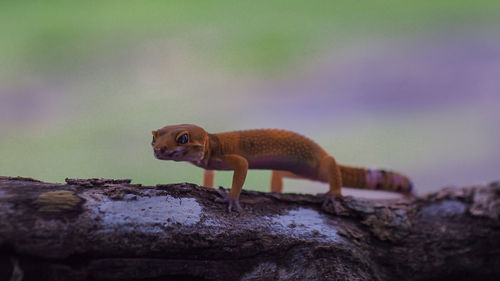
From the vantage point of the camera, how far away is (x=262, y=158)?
4.36 m

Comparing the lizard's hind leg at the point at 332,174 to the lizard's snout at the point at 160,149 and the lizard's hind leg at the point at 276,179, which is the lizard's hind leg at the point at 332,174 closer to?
the lizard's hind leg at the point at 276,179

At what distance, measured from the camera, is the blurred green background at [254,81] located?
21.6ft

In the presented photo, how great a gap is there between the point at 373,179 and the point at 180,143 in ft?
8.82

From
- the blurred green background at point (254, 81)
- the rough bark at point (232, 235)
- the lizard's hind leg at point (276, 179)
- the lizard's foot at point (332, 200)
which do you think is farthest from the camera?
the blurred green background at point (254, 81)

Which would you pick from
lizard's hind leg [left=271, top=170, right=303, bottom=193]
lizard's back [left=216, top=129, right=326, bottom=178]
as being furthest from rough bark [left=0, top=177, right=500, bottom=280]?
lizard's hind leg [left=271, top=170, right=303, bottom=193]

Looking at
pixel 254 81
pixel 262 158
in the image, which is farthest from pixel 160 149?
pixel 254 81

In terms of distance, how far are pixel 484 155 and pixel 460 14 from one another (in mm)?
3637

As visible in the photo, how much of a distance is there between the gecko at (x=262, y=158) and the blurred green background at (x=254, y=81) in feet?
4.69

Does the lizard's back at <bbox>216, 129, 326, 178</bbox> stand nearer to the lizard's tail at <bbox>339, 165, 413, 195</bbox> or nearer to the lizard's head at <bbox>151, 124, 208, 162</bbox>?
the lizard's head at <bbox>151, 124, 208, 162</bbox>

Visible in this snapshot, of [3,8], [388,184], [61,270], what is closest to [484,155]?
[388,184]

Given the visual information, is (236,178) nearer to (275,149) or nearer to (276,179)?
(275,149)

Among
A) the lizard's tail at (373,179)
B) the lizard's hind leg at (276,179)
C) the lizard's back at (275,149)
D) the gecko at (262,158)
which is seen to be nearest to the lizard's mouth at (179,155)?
the gecko at (262,158)

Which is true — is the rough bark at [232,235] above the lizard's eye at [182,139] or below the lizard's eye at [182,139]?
below

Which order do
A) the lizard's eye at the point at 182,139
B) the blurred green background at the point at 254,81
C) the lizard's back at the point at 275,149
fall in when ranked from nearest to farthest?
the lizard's eye at the point at 182,139 → the lizard's back at the point at 275,149 → the blurred green background at the point at 254,81
